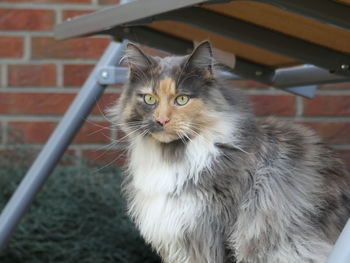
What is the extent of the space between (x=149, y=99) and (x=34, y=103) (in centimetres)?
131

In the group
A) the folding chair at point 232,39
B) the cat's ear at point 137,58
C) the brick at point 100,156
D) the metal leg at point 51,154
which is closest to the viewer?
the folding chair at point 232,39

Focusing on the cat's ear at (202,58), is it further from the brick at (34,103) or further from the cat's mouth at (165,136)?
the brick at (34,103)

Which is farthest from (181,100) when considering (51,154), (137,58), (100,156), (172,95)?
(100,156)

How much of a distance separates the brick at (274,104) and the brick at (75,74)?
70 centimetres

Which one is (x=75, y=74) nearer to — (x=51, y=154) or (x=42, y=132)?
(x=42, y=132)

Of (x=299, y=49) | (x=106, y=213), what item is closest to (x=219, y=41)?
(x=299, y=49)

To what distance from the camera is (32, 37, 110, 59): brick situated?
2830 millimetres

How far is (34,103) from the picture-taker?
2803 mm

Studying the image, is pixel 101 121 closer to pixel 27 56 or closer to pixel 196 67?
pixel 27 56

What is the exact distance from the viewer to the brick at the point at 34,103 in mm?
2803

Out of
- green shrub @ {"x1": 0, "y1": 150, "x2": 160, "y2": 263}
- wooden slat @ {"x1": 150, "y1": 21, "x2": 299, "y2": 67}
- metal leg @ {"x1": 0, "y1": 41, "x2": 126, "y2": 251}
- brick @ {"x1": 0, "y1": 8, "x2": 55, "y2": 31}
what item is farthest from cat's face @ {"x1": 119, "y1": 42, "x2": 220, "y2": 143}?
brick @ {"x1": 0, "y1": 8, "x2": 55, "y2": 31}

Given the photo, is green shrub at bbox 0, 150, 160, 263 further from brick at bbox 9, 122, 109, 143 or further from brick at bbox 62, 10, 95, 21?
brick at bbox 62, 10, 95, 21

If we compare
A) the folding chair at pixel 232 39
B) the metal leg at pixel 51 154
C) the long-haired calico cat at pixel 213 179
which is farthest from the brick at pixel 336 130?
the long-haired calico cat at pixel 213 179

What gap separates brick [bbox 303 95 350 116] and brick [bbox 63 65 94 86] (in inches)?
36.0
